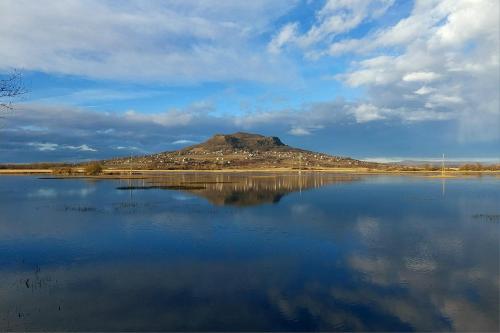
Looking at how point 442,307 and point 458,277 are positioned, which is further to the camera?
point 458,277

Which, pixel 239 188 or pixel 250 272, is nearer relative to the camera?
pixel 250 272

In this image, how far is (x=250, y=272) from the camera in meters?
17.7

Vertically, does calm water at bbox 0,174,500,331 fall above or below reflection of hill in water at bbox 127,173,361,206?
below

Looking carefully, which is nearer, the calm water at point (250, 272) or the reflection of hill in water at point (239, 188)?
the calm water at point (250, 272)

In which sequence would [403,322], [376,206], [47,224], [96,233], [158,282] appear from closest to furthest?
[403,322] → [158,282] → [96,233] → [47,224] → [376,206]

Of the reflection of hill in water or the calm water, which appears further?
the reflection of hill in water

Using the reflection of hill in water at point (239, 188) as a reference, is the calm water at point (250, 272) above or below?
below

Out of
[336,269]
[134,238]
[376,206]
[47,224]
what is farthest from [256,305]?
[376,206]

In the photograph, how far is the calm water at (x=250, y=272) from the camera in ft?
42.1

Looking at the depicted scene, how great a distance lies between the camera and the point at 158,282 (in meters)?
16.3

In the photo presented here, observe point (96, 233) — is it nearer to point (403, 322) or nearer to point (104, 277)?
point (104, 277)

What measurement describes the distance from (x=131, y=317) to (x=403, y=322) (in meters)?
8.46

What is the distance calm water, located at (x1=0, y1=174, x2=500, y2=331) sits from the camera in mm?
12836

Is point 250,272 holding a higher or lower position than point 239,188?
lower
